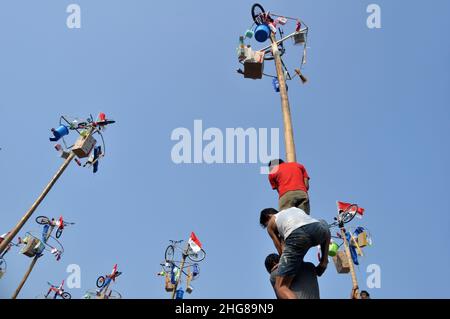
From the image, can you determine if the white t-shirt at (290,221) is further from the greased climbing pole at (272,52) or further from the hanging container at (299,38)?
the hanging container at (299,38)

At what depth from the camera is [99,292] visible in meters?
21.0

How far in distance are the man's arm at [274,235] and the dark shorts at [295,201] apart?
460 mm

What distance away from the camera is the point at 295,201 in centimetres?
419

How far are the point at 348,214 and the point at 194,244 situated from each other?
7.56 meters

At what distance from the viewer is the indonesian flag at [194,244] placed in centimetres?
1834

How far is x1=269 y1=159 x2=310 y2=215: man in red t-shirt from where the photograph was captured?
419cm

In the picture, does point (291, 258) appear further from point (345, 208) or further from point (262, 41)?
point (345, 208)

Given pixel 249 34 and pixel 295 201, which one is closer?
pixel 295 201

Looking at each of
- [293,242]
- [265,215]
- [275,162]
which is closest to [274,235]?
[265,215]
